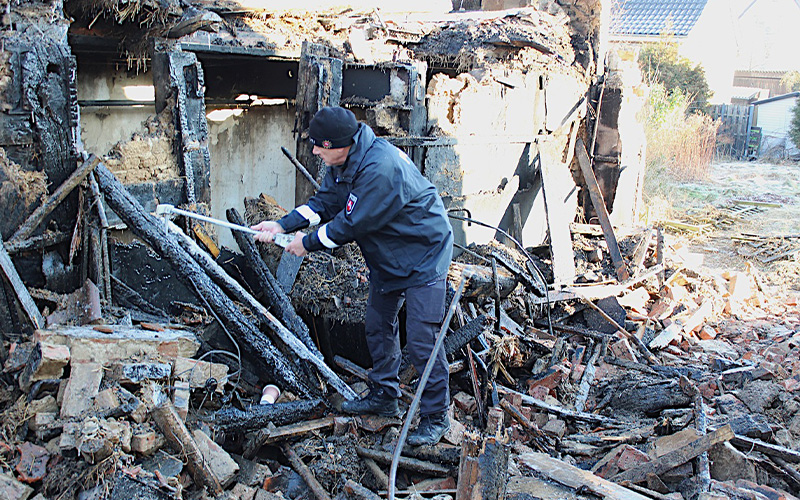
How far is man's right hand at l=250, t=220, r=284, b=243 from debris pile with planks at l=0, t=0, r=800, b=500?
689 millimetres

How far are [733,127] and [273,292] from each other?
25.6m

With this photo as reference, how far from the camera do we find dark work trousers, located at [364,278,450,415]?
159 inches

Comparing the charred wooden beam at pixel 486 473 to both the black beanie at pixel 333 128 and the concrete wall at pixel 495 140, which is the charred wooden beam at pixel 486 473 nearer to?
the black beanie at pixel 333 128

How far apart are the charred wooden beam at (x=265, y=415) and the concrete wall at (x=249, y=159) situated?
16.1ft

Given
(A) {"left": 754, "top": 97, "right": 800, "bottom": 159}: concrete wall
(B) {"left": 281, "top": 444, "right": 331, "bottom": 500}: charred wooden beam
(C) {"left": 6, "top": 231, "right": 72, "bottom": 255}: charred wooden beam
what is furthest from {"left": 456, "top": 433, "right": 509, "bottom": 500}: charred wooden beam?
(A) {"left": 754, "top": 97, "right": 800, "bottom": 159}: concrete wall

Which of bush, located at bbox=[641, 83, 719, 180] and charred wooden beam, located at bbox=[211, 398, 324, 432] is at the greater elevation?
bush, located at bbox=[641, 83, 719, 180]

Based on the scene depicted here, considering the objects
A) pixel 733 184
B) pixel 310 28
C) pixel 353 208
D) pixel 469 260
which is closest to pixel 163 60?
pixel 310 28

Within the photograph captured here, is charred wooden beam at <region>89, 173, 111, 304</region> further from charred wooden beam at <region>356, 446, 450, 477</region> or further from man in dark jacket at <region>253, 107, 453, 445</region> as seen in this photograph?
charred wooden beam at <region>356, 446, 450, 477</region>

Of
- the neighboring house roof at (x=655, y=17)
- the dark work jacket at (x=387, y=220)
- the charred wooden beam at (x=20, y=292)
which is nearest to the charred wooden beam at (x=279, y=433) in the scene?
the dark work jacket at (x=387, y=220)

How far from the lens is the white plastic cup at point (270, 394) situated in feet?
14.2

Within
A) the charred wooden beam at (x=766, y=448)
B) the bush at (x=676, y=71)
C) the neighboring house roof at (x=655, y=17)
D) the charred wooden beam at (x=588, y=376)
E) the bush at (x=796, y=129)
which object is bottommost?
the charred wooden beam at (x=588, y=376)

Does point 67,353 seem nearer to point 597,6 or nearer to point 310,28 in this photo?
point 310,28

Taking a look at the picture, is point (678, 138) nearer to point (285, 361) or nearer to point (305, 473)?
point (285, 361)

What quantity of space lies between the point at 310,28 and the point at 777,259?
29.9 feet
